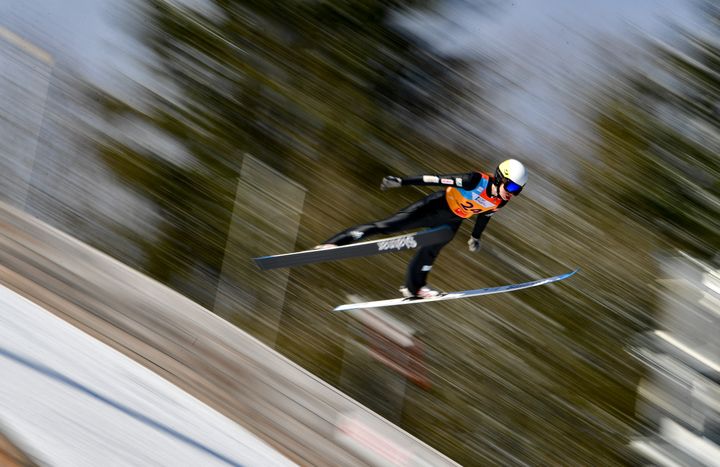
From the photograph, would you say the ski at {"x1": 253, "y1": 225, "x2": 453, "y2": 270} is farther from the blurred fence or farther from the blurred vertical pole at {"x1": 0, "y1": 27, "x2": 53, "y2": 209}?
the blurred vertical pole at {"x1": 0, "y1": 27, "x2": 53, "y2": 209}

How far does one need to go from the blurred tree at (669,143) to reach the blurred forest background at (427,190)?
0.02 meters

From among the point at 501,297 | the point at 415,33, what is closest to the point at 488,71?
the point at 415,33

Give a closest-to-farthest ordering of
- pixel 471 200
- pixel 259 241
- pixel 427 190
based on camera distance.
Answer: pixel 471 200 → pixel 427 190 → pixel 259 241

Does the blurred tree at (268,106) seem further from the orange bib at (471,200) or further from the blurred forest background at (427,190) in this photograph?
the orange bib at (471,200)

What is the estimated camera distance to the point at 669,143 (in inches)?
400

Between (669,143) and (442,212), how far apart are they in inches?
224

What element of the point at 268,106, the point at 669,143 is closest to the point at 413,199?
the point at 268,106

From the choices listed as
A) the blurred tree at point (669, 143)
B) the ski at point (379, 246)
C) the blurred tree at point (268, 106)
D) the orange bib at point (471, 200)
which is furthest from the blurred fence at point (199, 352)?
the blurred tree at point (669, 143)

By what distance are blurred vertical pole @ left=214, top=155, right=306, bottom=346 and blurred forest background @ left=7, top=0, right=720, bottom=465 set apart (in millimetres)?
31

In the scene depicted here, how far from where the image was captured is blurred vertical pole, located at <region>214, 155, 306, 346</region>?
962cm

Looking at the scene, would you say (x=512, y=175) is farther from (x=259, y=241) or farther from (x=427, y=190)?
(x=259, y=241)

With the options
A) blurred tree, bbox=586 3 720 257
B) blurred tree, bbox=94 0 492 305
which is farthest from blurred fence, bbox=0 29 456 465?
blurred tree, bbox=586 3 720 257

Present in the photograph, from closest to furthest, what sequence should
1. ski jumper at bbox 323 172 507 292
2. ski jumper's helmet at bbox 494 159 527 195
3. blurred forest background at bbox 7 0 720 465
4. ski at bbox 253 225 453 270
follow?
1. ski jumper's helmet at bbox 494 159 527 195
2. ski jumper at bbox 323 172 507 292
3. ski at bbox 253 225 453 270
4. blurred forest background at bbox 7 0 720 465

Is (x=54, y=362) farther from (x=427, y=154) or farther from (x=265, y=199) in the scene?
(x=427, y=154)
